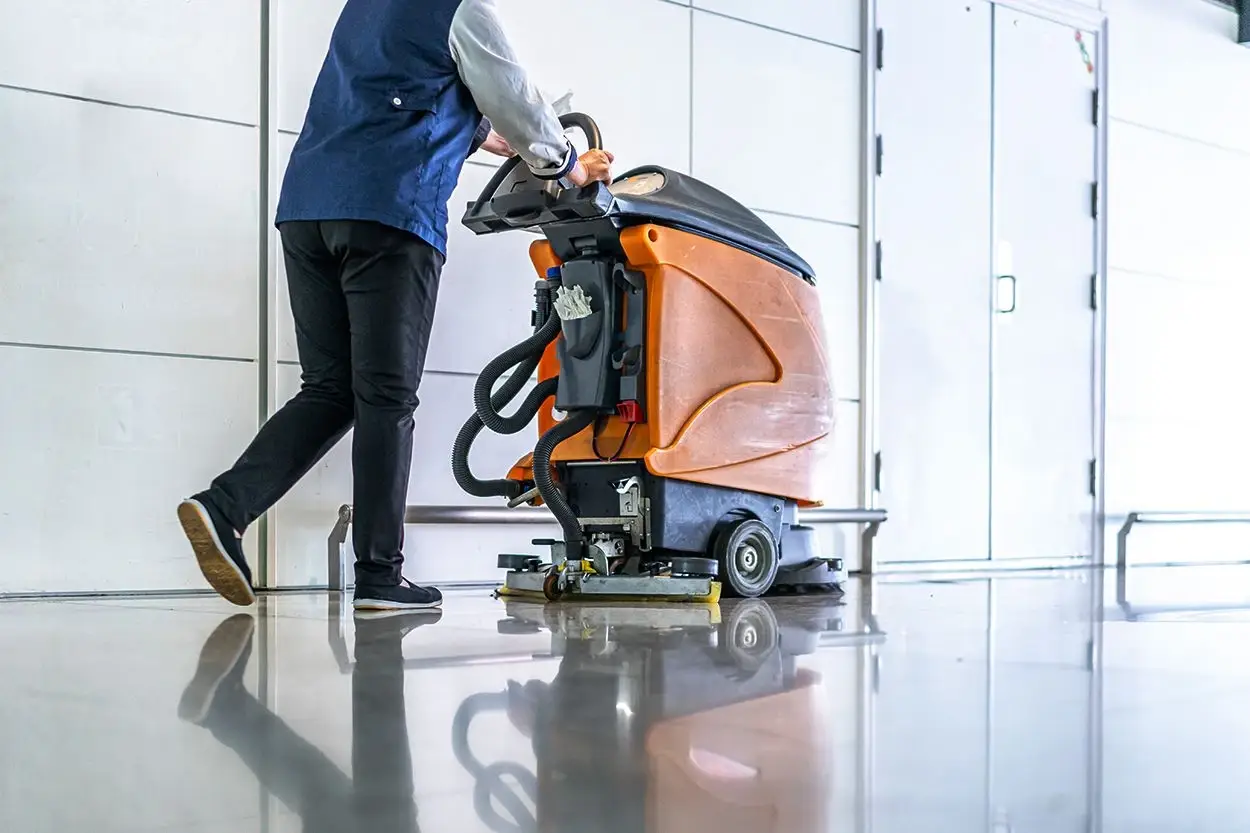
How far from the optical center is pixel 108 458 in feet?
10.3

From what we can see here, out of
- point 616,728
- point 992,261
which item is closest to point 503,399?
point 616,728

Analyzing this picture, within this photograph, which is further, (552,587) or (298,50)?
(298,50)

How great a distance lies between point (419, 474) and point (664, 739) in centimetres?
254

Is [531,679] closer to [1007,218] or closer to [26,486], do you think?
[26,486]

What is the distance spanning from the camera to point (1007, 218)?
519 cm

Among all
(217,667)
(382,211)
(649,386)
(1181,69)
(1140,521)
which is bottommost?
(1140,521)

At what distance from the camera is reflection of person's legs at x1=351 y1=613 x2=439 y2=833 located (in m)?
0.87

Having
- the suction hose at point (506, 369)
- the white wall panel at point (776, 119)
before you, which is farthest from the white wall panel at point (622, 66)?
the suction hose at point (506, 369)

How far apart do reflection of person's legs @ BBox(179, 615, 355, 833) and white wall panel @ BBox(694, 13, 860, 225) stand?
2944 millimetres

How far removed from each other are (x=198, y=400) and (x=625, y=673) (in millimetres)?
2003

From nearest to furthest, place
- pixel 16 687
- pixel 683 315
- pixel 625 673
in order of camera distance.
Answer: pixel 16 687
pixel 625 673
pixel 683 315

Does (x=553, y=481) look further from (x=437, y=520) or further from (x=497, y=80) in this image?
(x=497, y=80)

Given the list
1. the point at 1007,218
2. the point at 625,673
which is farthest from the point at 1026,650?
the point at 1007,218

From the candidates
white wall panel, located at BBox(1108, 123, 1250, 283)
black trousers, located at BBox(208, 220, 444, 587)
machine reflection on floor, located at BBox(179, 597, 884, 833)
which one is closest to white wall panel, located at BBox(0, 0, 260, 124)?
black trousers, located at BBox(208, 220, 444, 587)
